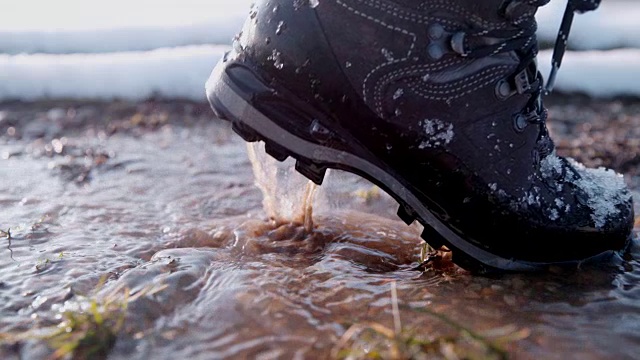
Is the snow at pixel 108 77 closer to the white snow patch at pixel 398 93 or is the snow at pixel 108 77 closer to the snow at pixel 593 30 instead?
the snow at pixel 593 30

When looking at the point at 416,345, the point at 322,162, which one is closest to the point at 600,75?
the point at 322,162

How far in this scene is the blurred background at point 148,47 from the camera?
16.0 feet

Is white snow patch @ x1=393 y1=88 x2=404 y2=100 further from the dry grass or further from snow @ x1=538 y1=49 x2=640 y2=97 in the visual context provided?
snow @ x1=538 y1=49 x2=640 y2=97

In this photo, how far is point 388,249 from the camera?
205 cm

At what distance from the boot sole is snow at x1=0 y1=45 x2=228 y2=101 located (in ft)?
10.3

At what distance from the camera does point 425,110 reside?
168 centimetres

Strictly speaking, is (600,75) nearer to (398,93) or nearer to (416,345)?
(398,93)

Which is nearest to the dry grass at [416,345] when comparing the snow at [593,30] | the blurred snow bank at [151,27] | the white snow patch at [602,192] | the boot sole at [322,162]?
the boot sole at [322,162]

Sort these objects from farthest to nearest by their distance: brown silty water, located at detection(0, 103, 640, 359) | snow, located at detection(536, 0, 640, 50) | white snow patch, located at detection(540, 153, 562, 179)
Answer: snow, located at detection(536, 0, 640, 50) → white snow patch, located at detection(540, 153, 562, 179) → brown silty water, located at detection(0, 103, 640, 359)

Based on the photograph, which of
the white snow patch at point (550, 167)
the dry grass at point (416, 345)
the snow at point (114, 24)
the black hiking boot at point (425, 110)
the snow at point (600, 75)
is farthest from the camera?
the snow at point (114, 24)

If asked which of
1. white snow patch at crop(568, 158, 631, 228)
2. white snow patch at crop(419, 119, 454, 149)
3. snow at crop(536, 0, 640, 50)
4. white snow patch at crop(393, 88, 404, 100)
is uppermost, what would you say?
snow at crop(536, 0, 640, 50)

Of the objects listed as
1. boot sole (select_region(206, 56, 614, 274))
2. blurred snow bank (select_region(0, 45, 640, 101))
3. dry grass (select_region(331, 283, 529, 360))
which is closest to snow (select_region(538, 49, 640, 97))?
blurred snow bank (select_region(0, 45, 640, 101))

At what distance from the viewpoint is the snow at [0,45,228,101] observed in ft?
15.9

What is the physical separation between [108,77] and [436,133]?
12.7 feet
